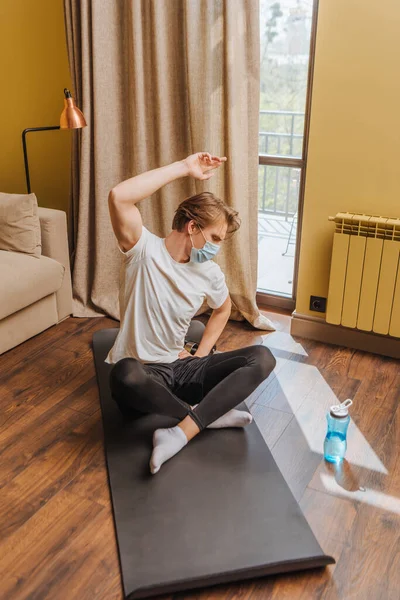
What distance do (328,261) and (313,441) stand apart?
104 cm

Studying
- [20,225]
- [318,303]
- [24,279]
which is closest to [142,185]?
[24,279]

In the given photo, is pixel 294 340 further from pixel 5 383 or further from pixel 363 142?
pixel 5 383

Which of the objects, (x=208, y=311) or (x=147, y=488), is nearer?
(x=147, y=488)

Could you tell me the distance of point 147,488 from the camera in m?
1.99

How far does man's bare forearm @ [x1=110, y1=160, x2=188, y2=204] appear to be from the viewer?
1.99 metres

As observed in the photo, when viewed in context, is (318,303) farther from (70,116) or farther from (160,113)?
(70,116)

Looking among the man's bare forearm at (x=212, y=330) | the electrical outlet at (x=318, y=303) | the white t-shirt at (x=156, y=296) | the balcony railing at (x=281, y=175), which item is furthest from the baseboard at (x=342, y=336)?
the white t-shirt at (x=156, y=296)

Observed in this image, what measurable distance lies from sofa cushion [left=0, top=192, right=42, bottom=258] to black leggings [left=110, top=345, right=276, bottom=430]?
3.66 feet

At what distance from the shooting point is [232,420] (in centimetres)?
226

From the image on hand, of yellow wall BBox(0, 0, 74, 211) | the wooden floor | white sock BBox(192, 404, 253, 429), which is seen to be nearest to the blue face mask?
white sock BBox(192, 404, 253, 429)

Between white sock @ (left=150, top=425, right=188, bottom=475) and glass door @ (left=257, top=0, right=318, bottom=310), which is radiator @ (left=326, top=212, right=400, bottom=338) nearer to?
glass door @ (left=257, top=0, right=318, bottom=310)

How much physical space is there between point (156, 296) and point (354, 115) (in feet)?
4.27

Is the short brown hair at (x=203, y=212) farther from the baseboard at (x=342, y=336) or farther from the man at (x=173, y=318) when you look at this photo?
the baseboard at (x=342, y=336)

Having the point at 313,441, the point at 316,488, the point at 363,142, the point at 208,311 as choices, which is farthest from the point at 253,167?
the point at 316,488
